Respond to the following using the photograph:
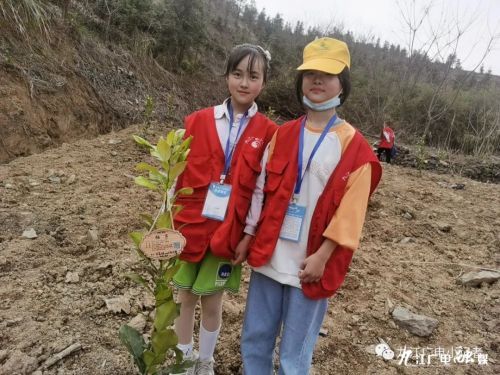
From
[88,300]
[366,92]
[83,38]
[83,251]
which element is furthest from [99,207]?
[366,92]

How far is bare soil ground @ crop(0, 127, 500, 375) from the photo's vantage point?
6.39 feet

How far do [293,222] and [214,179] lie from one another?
0.37 meters

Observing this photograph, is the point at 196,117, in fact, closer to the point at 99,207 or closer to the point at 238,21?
the point at 99,207

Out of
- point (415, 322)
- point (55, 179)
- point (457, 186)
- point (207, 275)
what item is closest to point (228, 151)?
point (207, 275)

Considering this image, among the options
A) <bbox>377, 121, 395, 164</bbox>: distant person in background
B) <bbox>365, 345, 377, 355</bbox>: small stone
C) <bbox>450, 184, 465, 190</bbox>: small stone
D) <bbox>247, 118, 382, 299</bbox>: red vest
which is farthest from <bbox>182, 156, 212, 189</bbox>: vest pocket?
<bbox>377, 121, 395, 164</bbox>: distant person in background

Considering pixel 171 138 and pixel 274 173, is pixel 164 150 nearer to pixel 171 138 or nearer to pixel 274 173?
pixel 171 138

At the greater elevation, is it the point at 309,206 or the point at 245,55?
the point at 245,55

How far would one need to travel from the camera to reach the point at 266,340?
5.14 ft

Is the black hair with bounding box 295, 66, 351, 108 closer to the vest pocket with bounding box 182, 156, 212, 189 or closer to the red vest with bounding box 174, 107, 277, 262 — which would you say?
the red vest with bounding box 174, 107, 277, 262

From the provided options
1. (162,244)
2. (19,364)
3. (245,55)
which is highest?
(245,55)

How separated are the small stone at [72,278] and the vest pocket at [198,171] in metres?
1.23

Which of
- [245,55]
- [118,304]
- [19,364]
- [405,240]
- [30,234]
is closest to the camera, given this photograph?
[245,55]

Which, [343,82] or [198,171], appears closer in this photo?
[343,82]

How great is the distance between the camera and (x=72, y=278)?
2.36 meters
